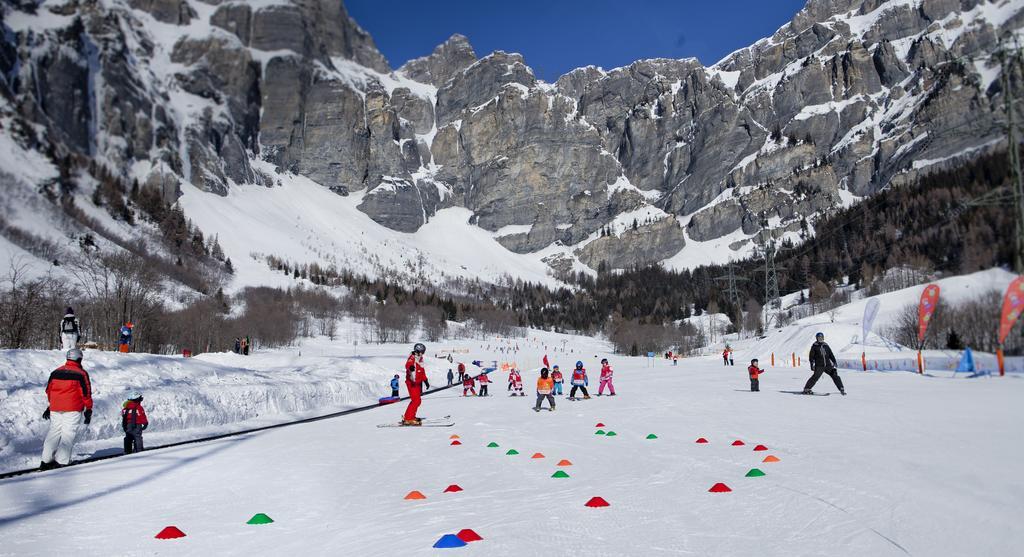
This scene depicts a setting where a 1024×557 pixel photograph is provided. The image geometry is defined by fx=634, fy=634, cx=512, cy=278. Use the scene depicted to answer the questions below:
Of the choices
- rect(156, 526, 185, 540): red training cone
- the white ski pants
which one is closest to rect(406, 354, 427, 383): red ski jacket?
the white ski pants

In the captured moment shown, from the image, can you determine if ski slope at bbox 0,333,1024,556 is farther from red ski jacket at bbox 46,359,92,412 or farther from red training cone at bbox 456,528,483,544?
red ski jacket at bbox 46,359,92,412

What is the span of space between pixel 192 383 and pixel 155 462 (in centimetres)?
994

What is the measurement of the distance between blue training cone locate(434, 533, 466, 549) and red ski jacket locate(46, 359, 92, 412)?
880 cm

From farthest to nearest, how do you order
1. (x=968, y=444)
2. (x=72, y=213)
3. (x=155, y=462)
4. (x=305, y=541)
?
(x=72, y=213) → (x=155, y=462) → (x=968, y=444) → (x=305, y=541)

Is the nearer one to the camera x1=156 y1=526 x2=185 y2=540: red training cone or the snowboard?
x1=156 y1=526 x2=185 y2=540: red training cone

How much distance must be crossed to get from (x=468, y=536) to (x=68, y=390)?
30.1 ft

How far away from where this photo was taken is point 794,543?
5.24 meters

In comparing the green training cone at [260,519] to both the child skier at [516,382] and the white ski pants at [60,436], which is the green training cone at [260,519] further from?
the child skier at [516,382]

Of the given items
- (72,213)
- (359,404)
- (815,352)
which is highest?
(72,213)

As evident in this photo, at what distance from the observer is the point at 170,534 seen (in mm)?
6156

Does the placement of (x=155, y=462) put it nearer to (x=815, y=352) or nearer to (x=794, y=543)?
(x=794, y=543)

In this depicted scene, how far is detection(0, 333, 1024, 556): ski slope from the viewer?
5555 mm

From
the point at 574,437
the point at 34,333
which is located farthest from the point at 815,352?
the point at 34,333

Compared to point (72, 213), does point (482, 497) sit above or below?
below
